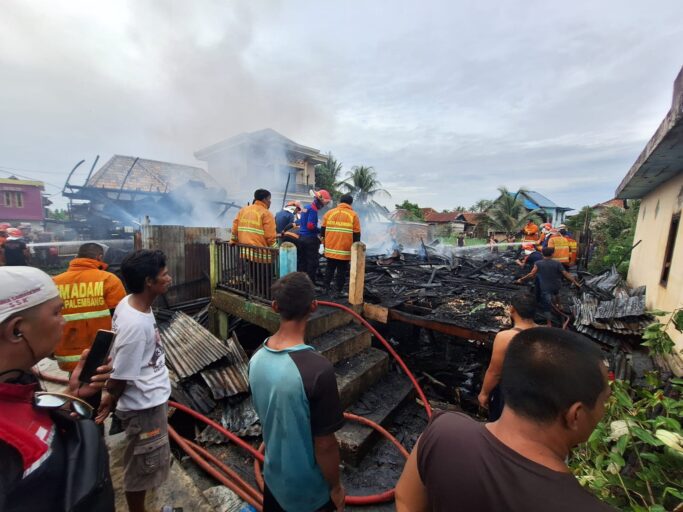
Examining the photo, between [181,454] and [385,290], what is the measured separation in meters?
5.57

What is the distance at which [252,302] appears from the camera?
5.76 m

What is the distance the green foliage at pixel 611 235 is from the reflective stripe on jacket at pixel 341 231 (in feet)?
36.3

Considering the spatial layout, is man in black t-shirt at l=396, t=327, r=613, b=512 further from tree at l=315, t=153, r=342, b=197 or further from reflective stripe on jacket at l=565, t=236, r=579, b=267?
tree at l=315, t=153, r=342, b=197

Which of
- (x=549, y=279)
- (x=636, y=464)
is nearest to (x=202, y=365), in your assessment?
(x=636, y=464)

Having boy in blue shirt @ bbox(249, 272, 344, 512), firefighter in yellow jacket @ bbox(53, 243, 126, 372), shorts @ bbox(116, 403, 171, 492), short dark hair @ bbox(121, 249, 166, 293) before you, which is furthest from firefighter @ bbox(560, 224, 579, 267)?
firefighter in yellow jacket @ bbox(53, 243, 126, 372)

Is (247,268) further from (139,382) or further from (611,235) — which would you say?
(611,235)

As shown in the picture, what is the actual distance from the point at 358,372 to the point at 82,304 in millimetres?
3493

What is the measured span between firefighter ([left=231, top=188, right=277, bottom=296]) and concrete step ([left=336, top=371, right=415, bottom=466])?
2.43 m

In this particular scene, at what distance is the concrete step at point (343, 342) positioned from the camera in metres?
4.71

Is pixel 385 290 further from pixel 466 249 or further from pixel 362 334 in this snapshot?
pixel 466 249

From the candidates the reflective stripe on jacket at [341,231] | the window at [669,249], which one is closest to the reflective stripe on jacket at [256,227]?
the reflective stripe on jacket at [341,231]

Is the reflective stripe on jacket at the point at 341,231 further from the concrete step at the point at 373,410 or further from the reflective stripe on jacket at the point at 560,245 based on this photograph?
the reflective stripe on jacket at the point at 560,245

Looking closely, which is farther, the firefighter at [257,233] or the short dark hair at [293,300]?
the firefighter at [257,233]

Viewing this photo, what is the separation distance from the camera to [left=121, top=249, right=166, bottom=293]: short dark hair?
2336 mm
